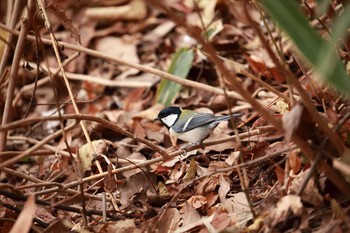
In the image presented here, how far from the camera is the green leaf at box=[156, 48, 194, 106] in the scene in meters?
3.87

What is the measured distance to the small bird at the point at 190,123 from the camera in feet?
9.65

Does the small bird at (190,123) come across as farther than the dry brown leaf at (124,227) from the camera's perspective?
Yes

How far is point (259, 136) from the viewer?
2752 millimetres

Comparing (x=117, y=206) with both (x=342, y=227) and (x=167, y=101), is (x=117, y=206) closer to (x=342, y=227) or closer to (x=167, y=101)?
(x=342, y=227)

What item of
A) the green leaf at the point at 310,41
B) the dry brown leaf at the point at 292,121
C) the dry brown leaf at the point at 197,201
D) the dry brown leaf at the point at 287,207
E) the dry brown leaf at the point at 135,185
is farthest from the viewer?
the dry brown leaf at the point at 135,185

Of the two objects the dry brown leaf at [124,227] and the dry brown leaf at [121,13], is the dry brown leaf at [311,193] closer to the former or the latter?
the dry brown leaf at [124,227]

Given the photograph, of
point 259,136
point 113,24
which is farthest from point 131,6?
point 259,136

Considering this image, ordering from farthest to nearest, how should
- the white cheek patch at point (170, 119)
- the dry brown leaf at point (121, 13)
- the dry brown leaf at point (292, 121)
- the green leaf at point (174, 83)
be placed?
the dry brown leaf at point (121, 13) < the green leaf at point (174, 83) < the white cheek patch at point (170, 119) < the dry brown leaf at point (292, 121)

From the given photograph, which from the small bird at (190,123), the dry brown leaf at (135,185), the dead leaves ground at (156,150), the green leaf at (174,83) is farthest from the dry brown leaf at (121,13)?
the dry brown leaf at (135,185)

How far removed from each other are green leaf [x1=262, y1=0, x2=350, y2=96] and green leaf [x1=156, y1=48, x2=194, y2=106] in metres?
2.21

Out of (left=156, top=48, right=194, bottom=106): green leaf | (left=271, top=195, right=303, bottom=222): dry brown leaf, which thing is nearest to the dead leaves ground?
(left=271, top=195, right=303, bottom=222): dry brown leaf

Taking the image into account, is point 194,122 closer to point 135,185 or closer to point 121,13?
point 135,185

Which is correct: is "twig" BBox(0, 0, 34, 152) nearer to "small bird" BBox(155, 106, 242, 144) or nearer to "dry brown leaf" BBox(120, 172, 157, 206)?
"dry brown leaf" BBox(120, 172, 157, 206)

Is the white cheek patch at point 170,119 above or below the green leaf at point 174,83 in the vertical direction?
below
